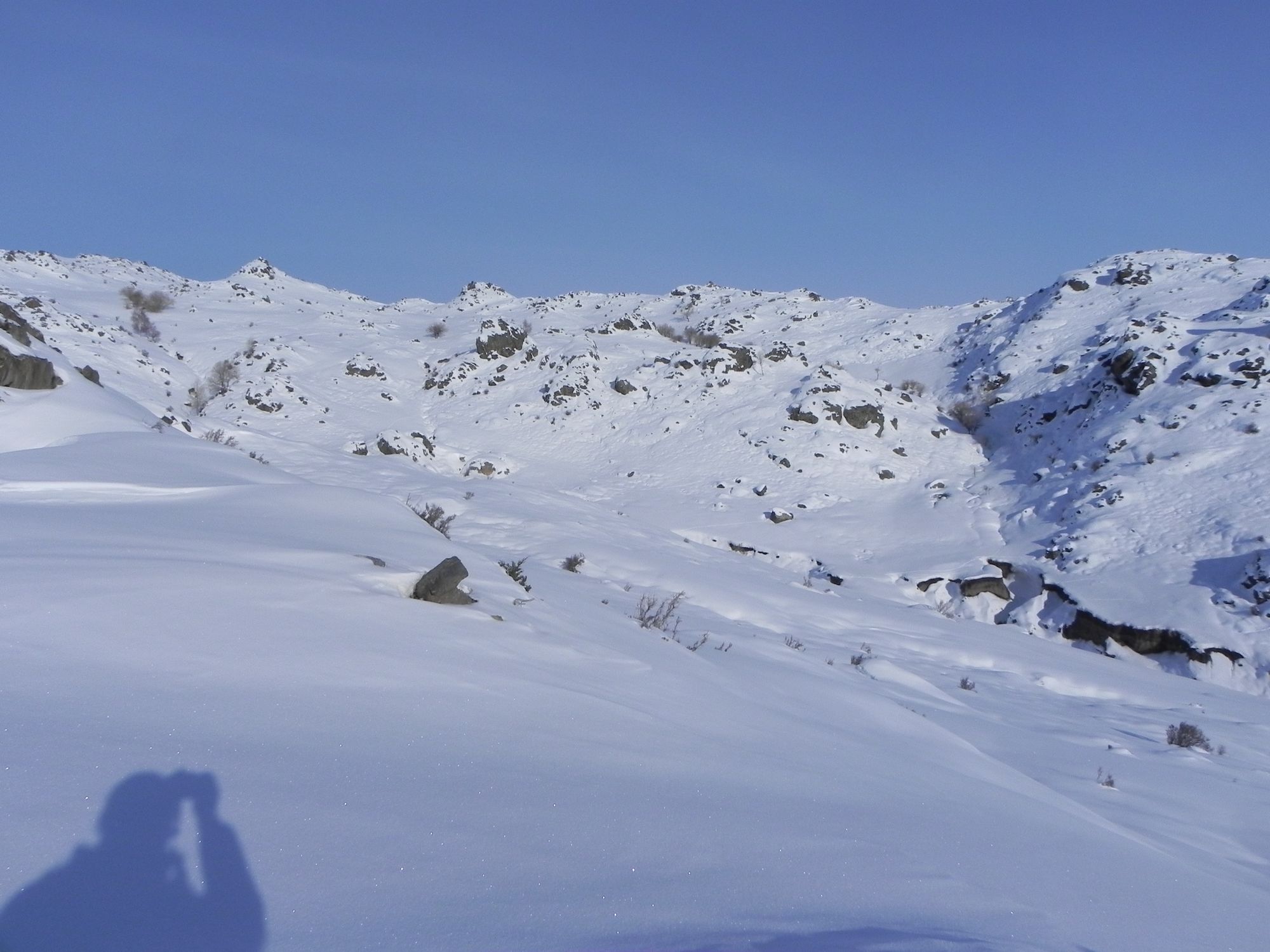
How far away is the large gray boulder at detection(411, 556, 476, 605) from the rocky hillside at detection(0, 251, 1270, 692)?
726cm

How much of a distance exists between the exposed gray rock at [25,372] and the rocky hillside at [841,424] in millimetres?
49

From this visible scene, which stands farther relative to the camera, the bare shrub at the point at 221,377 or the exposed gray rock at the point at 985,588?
the bare shrub at the point at 221,377

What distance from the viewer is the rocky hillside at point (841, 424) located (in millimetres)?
14953

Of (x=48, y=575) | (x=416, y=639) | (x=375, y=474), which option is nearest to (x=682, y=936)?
(x=416, y=639)

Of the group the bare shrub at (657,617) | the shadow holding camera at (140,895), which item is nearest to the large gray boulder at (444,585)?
the bare shrub at (657,617)

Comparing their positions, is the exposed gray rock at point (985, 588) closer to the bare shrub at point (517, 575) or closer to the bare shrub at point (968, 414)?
the bare shrub at point (968, 414)

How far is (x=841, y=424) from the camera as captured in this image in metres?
25.0

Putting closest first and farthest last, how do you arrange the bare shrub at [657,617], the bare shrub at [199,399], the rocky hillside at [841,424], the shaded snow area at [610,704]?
1. the shaded snow area at [610,704]
2. the bare shrub at [657,617]
3. the rocky hillside at [841,424]
4. the bare shrub at [199,399]

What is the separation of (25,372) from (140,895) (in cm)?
1281

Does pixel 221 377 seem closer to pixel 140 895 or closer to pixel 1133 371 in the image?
pixel 140 895

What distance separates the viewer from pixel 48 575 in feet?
11.6

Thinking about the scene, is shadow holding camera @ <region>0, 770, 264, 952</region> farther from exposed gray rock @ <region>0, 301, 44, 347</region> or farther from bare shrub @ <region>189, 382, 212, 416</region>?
bare shrub @ <region>189, 382, 212, 416</region>

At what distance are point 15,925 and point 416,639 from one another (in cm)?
256

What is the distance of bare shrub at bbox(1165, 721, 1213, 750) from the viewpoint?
21.8ft
